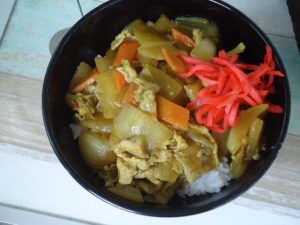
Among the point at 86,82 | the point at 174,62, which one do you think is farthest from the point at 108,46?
the point at 174,62

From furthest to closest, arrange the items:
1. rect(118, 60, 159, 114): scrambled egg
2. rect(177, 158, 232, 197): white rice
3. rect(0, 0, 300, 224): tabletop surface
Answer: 1. rect(0, 0, 300, 224): tabletop surface
2. rect(177, 158, 232, 197): white rice
3. rect(118, 60, 159, 114): scrambled egg

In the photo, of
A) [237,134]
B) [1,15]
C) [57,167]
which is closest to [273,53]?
[237,134]

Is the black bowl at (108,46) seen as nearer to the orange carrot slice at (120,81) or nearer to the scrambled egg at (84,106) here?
the scrambled egg at (84,106)

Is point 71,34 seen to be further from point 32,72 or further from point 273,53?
point 273,53

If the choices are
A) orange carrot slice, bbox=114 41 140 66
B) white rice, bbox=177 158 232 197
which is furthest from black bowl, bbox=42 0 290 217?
orange carrot slice, bbox=114 41 140 66

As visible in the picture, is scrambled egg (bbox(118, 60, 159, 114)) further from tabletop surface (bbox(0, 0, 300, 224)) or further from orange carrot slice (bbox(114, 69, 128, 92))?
tabletop surface (bbox(0, 0, 300, 224))

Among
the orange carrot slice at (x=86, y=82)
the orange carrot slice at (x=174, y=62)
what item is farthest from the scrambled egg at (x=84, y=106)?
the orange carrot slice at (x=174, y=62)
